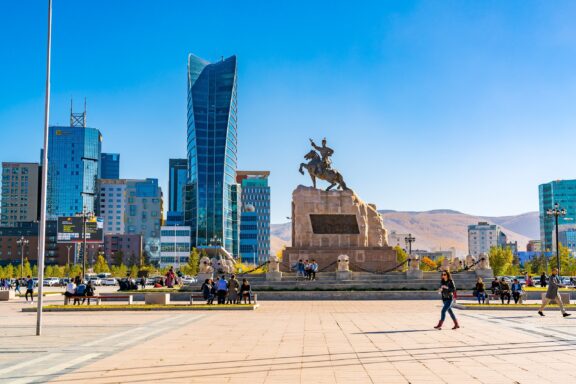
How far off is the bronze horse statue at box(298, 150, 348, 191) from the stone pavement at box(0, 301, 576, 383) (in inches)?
1011

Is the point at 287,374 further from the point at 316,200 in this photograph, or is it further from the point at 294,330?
the point at 316,200

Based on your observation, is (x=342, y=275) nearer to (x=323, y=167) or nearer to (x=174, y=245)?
(x=323, y=167)

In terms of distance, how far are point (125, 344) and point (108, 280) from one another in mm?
80569

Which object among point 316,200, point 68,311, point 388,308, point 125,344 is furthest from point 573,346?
point 316,200

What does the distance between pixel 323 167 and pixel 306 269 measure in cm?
1024

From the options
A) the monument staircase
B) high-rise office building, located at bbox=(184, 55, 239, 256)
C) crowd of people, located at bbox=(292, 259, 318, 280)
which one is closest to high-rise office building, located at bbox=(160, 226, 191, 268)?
high-rise office building, located at bbox=(184, 55, 239, 256)

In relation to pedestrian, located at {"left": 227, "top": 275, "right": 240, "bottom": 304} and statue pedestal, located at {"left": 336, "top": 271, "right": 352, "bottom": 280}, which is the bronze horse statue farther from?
pedestrian, located at {"left": 227, "top": 275, "right": 240, "bottom": 304}

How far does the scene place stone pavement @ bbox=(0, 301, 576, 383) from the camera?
11.8 m

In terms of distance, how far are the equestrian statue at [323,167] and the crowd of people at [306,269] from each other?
719 cm

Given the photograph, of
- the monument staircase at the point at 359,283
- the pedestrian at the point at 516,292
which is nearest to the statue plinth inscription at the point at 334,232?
the monument staircase at the point at 359,283

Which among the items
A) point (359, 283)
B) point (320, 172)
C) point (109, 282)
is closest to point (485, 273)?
point (359, 283)

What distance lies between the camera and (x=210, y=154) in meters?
181

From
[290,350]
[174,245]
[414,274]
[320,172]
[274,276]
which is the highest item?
[320,172]

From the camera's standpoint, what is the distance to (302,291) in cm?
3900
